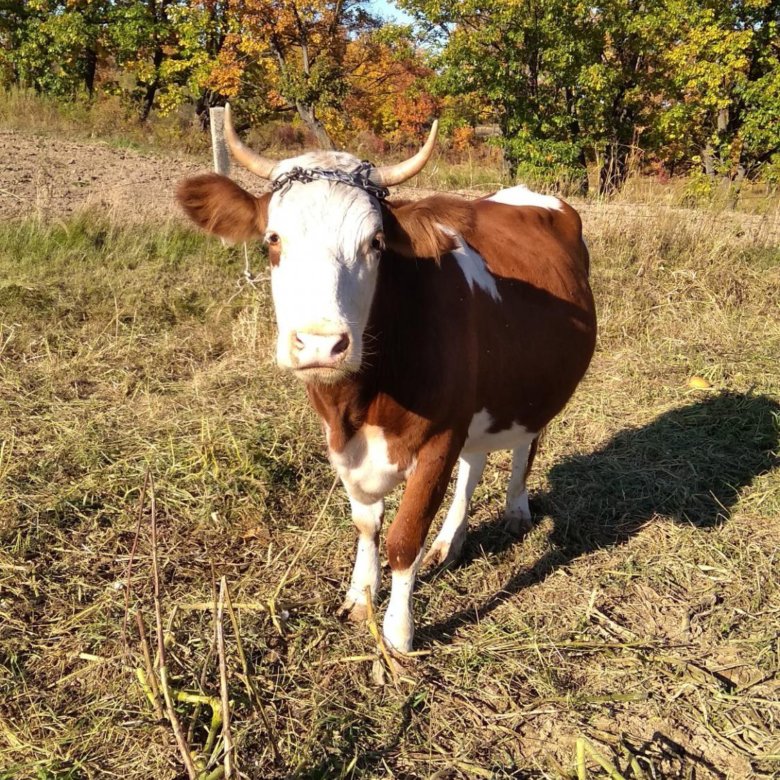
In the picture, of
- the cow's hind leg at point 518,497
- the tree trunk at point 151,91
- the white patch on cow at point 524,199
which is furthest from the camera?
the tree trunk at point 151,91

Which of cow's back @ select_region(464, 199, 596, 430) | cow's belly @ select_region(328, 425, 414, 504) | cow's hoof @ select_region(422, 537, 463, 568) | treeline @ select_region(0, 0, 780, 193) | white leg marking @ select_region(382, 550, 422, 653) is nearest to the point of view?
cow's belly @ select_region(328, 425, 414, 504)

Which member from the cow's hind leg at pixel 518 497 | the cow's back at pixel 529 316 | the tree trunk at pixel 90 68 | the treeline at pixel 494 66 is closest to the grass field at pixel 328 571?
the cow's hind leg at pixel 518 497

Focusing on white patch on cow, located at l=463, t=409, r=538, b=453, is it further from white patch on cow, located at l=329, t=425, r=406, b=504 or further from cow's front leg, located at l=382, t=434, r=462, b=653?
white patch on cow, located at l=329, t=425, r=406, b=504

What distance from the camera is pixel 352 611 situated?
3.09 meters

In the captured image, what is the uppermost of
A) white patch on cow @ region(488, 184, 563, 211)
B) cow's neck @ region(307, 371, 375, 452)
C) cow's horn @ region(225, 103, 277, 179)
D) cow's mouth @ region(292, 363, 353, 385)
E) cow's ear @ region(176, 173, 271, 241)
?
cow's horn @ region(225, 103, 277, 179)

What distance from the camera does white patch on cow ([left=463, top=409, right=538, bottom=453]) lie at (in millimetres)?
2969

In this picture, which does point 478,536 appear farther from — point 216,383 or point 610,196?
point 610,196

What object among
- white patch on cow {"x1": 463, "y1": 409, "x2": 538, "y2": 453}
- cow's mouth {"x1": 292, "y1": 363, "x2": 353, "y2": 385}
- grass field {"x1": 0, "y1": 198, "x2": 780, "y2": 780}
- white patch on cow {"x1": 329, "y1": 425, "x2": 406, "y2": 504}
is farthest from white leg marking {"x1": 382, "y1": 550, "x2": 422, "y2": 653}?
cow's mouth {"x1": 292, "y1": 363, "x2": 353, "y2": 385}

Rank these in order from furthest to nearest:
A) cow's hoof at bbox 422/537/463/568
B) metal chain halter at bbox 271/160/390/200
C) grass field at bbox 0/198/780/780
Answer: cow's hoof at bbox 422/537/463/568 → grass field at bbox 0/198/780/780 → metal chain halter at bbox 271/160/390/200

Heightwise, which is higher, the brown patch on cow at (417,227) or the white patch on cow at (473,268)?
the brown patch on cow at (417,227)

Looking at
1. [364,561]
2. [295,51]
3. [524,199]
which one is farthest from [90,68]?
[364,561]

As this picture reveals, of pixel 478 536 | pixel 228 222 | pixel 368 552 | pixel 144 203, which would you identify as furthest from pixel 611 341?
pixel 144 203

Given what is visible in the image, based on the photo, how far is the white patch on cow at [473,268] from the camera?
2.85 meters

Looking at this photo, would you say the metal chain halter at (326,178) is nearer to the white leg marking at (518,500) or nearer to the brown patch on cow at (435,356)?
the brown patch on cow at (435,356)
